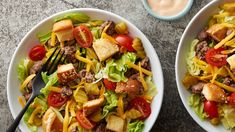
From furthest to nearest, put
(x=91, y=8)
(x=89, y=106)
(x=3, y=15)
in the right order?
(x=3, y=15)
(x=91, y=8)
(x=89, y=106)

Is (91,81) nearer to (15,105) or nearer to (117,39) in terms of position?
(117,39)

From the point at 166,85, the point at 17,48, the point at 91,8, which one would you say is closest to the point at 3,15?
the point at 17,48

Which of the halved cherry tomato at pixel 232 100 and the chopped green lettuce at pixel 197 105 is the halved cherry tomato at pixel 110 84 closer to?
the chopped green lettuce at pixel 197 105

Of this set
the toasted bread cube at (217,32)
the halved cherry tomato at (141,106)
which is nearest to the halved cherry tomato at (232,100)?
the toasted bread cube at (217,32)

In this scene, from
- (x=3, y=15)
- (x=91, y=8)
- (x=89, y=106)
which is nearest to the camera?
(x=89, y=106)

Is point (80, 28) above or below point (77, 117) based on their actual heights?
above

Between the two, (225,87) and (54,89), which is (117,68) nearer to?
(54,89)
